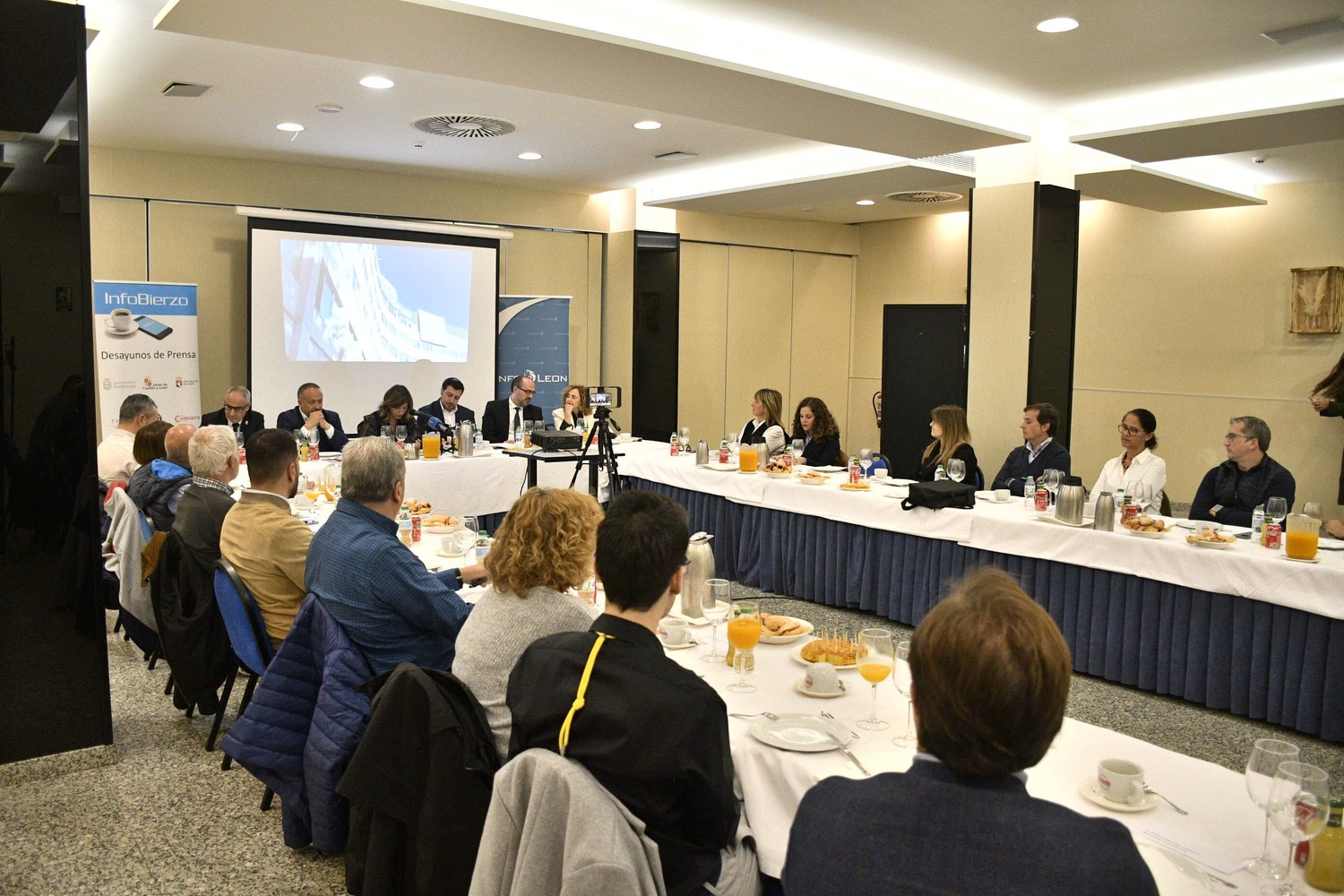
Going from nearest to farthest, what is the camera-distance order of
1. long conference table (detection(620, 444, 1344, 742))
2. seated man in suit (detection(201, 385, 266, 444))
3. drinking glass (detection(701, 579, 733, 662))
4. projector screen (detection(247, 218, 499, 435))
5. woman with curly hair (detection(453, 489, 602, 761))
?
woman with curly hair (detection(453, 489, 602, 761)) → drinking glass (detection(701, 579, 733, 662)) → long conference table (detection(620, 444, 1344, 742)) → seated man in suit (detection(201, 385, 266, 444)) → projector screen (detection(247, 218, 499, 435))

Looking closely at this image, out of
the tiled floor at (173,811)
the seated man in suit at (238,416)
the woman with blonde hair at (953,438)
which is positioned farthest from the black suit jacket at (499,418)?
the tiled floor at (173,811)

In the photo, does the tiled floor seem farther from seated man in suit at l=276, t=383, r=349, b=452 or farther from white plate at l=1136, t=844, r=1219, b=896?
seated man in suit at l=276, t=383, r=349, b=452

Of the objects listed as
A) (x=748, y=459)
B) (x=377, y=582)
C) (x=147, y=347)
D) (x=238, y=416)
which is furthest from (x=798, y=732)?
(x=147, y=347)

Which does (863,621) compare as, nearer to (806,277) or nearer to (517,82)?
(517,82)

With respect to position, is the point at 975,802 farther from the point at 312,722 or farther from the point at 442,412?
the point at 442,412

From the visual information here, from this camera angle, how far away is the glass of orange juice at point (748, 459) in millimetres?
6127

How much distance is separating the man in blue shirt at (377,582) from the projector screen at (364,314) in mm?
6117

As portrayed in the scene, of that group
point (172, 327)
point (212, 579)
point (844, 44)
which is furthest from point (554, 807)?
point (172, 327)

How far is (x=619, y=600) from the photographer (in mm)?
1815

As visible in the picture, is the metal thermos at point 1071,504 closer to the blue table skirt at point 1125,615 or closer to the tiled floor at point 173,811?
the blue table skirt at point 1125,615

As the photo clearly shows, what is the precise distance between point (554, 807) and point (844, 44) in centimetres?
447

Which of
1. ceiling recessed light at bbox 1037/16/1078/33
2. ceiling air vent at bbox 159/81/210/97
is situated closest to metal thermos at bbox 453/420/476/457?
ceiling air vent at bbox 159/81/210/97

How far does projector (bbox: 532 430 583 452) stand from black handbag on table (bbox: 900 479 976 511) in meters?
2.74

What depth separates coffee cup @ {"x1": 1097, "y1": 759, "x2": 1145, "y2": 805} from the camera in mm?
1764
